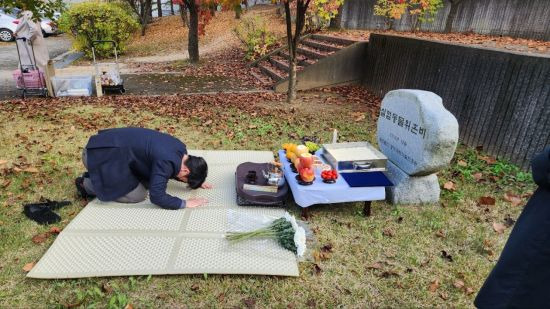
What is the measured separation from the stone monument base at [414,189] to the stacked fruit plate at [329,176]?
89cm

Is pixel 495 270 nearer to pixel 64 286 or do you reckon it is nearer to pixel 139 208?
pixel 64 286

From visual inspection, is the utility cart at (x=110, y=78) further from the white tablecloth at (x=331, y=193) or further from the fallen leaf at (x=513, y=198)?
the fallen leaf at (x=513, y=198)

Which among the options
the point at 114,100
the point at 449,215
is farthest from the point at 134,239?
the point at 114,100

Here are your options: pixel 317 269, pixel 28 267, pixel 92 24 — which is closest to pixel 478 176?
pixel 317 269

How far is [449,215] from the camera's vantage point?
4336mm

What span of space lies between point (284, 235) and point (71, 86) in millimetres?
8402

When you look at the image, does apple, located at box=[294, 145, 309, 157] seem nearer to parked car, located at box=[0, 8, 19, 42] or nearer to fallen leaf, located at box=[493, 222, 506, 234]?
fallen leaf, located at box=[493, 222, 506, 234]

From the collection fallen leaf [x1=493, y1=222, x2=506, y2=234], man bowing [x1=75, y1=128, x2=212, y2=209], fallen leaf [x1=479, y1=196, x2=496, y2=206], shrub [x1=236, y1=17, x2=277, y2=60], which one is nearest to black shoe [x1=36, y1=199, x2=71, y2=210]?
man bowing [x1=75, y1=128, x2=212, y2=209]

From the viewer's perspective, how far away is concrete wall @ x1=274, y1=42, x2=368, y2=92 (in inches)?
426

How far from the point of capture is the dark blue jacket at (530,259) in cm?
184

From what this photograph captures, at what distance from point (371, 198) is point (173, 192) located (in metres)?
2.53

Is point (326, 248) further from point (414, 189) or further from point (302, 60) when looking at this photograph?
point (302, 60)

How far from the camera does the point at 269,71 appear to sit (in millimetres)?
12070

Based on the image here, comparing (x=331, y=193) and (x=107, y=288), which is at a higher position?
(x=331, y=193)
